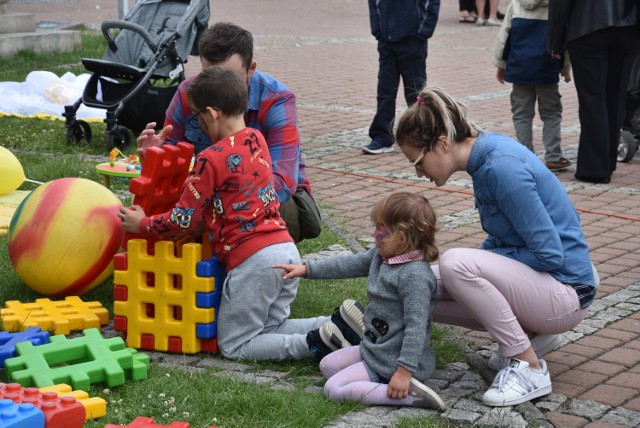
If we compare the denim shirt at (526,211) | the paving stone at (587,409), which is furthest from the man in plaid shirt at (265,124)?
the paving stone at (587,409)

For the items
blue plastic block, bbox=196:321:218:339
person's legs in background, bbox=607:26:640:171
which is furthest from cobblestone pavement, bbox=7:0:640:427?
person's legs in background, bbox=607:26:640:171

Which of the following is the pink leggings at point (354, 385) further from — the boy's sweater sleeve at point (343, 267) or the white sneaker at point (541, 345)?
the white sneaker at point (541, 345)

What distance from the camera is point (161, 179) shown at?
467cm

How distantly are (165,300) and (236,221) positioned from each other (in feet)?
1.62

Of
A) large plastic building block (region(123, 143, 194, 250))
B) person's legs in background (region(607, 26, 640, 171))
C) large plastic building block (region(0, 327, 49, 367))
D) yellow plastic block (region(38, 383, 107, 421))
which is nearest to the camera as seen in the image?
yellow plastic block (region(38, 383, 107, 421))

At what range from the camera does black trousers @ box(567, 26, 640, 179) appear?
25.5 ft

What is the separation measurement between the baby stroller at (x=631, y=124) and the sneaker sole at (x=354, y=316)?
5080mm

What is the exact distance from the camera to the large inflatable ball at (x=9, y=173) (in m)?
6.95

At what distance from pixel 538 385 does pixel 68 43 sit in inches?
456

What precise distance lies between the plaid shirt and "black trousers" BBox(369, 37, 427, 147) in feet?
13.3

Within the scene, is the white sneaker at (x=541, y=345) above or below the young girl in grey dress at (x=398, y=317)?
below

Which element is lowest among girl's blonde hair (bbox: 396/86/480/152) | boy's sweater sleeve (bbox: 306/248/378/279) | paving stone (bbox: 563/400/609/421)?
paving stone (bbox: 563/400/609/421)

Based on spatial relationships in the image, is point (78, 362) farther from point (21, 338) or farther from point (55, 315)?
point (55, 315)

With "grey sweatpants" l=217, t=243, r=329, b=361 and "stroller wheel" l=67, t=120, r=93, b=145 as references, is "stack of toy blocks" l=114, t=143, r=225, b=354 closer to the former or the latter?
"grey sweatpants" l=217, t=243, r=329, b=361
